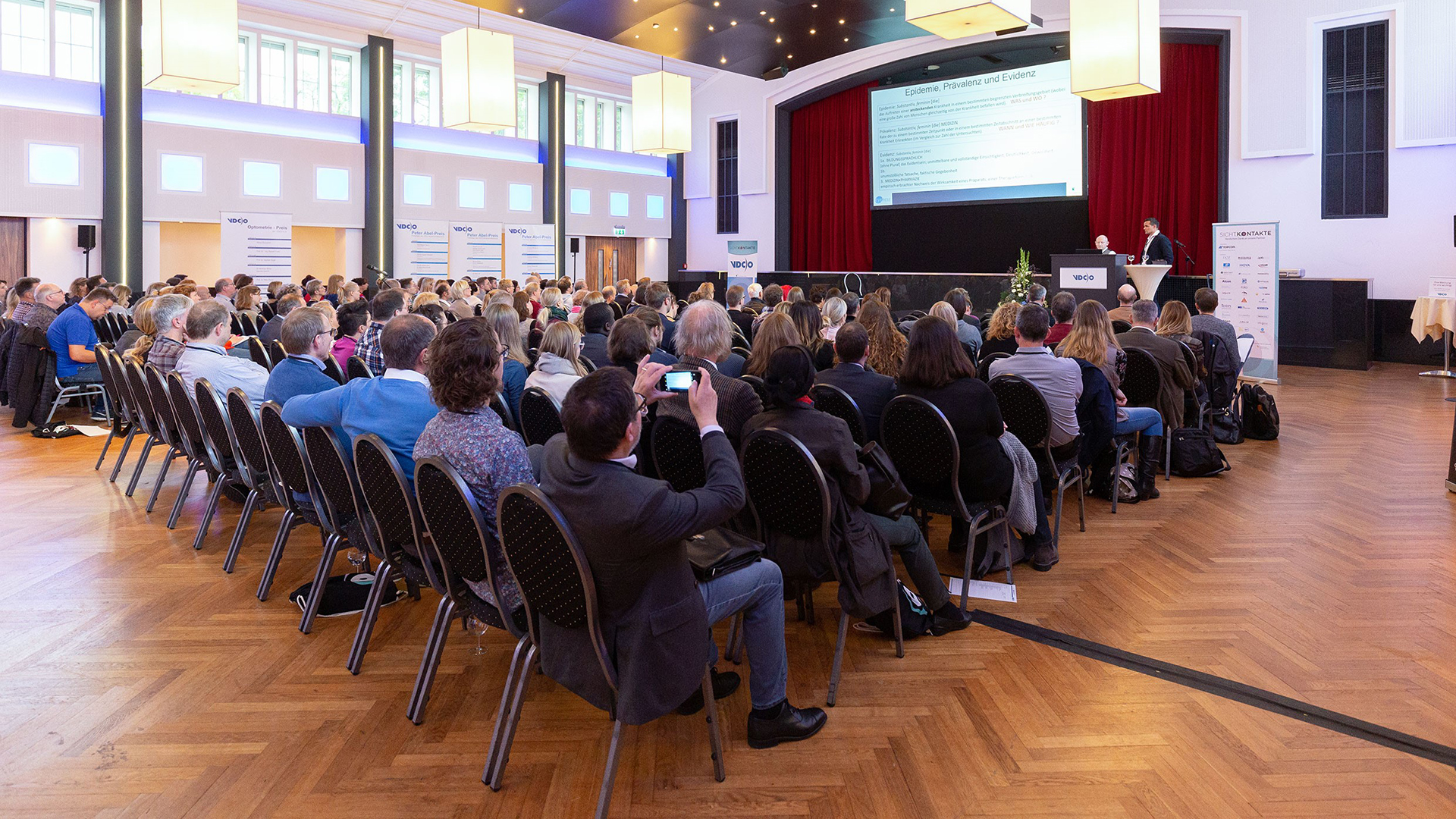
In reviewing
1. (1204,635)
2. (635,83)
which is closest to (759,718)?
(1204,635)

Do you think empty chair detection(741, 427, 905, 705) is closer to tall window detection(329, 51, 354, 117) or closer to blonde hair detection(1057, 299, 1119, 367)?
blonde hair detection(1057, 299, 1119, 367)

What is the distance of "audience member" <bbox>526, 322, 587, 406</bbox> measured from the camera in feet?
14.8

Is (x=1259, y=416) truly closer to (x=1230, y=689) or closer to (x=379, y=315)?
(x=1230, y=689)

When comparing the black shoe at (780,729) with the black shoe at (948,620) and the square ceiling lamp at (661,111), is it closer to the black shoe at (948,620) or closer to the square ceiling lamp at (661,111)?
the black shoe at (948,620)

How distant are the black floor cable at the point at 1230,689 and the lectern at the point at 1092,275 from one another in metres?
9.00

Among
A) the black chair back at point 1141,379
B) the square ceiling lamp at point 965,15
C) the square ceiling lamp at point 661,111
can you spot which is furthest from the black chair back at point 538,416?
the square ceiling lamp at point 661,111

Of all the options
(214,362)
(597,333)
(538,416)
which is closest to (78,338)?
(214,362)

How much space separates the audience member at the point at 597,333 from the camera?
5.32m

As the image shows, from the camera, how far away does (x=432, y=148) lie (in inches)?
667

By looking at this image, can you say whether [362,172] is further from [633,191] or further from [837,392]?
[837,392]

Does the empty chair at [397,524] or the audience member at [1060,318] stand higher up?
the audience member at [1060,318]

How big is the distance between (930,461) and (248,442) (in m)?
2.70

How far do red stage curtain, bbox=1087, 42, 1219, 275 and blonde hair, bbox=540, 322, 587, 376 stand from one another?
1218 cm

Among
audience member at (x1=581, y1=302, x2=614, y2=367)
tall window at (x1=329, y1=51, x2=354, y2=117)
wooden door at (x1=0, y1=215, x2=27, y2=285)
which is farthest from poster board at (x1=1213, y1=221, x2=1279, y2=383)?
wooden door at (x1=0, y1=215, x2=27, y2=285)
